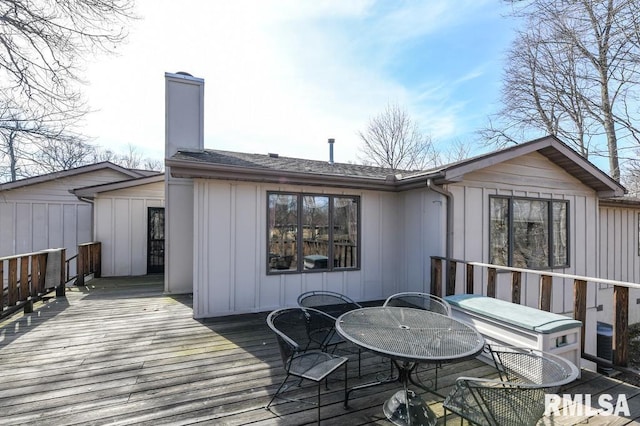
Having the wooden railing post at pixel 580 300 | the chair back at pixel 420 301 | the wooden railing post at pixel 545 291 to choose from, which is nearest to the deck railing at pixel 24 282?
the chair back at pixel 420 301

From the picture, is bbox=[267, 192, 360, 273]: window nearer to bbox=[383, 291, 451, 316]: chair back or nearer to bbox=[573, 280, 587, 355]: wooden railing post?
bbox=[383, 291, 451, 316]: chair back

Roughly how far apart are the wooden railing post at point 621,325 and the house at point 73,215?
10.1 m

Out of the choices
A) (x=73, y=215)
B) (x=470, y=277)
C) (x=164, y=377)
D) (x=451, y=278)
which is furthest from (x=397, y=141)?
(x=164, y=377)

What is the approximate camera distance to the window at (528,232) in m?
5.77

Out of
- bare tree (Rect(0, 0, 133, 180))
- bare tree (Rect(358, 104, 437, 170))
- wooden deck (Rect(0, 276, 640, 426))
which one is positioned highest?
bare tree (Rect(358, 104, 437, 170))

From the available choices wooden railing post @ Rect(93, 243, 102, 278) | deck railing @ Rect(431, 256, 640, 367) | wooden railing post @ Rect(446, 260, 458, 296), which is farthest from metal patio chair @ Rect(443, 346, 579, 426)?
wooden railing post @ Rect(93, 243, 102, 278)

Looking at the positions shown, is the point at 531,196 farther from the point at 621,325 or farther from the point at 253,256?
the point at 253,256

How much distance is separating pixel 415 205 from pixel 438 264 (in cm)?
127

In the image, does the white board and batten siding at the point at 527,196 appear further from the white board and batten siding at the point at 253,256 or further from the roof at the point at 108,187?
the roof at the point at 108,187

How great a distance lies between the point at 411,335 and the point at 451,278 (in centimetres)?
303

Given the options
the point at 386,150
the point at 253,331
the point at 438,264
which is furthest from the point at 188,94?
the point at 386,150

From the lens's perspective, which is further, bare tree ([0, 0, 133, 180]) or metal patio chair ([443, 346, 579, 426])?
bare tree ([0, 0, 133, 180])

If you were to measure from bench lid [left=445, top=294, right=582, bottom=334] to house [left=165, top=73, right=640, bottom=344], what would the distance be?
57.2 inches

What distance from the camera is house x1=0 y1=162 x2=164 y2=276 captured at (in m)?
8.97
